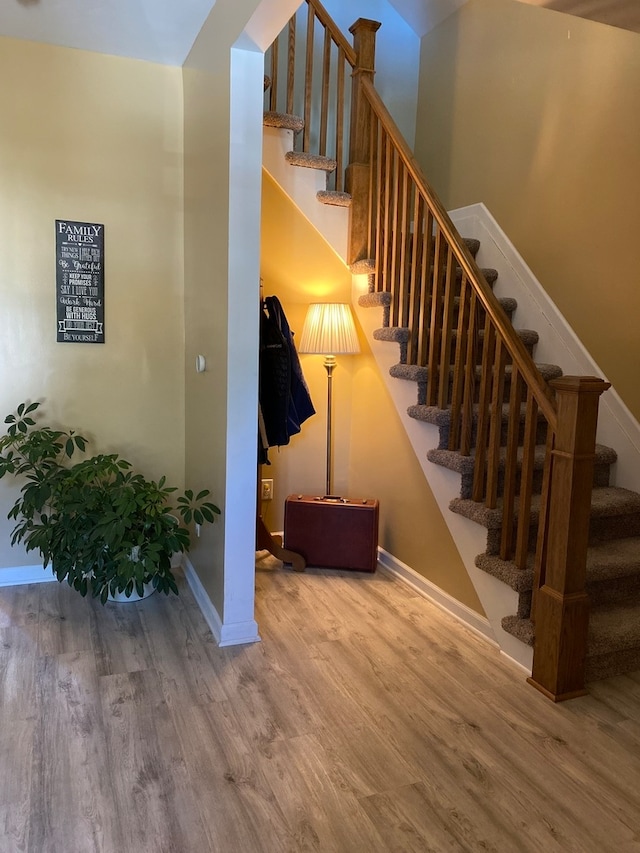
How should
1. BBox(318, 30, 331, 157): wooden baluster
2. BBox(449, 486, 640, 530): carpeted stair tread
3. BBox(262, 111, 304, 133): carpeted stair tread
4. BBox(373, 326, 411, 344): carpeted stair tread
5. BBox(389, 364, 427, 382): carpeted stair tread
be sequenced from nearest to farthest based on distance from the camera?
BBox(449, 486, 640, 530): carpeted stair tread, BBox(389, 364, 427, 382): carpeted stair tread, BBox(373, 326, 411, 344): carpeted stair tread, BBox(262, 111, 304, 133): carpeted stair tread, BBox(318, 30, 331, 157): wooden baluster

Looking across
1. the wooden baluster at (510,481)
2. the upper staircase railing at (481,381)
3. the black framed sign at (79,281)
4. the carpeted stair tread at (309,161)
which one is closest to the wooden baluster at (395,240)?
the upper staircase railing at (481,381)

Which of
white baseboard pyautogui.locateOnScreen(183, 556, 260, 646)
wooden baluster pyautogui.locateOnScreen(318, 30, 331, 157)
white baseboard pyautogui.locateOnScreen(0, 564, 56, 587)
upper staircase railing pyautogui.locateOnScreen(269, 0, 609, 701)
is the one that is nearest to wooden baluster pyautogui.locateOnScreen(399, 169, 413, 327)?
upper staircase railing pyautogui.locateOnScreen(269, 0, 609, 701)

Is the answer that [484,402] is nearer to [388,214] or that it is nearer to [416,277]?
[416,277]

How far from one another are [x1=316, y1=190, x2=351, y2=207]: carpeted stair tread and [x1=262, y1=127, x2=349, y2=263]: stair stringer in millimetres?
26

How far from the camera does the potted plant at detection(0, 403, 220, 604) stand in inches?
105

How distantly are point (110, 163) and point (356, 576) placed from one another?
2.33 metres

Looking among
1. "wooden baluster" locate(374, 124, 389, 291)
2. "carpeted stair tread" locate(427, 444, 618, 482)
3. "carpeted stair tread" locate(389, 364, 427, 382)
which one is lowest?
"carpeted stair tread" locate(427, 444, 618, 482)

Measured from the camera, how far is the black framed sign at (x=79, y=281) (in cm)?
301

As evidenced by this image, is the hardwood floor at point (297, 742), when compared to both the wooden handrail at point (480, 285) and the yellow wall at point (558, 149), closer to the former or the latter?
the wooden handrail at point (480, 285)

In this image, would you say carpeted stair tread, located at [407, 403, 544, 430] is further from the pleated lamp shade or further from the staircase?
the pleated lamp shade

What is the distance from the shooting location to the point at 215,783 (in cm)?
179

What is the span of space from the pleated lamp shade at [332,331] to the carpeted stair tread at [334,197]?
0.53m

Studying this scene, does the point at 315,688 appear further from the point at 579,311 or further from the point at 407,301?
the point at 579,311

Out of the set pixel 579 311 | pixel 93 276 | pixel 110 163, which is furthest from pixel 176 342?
pixel 579 311
